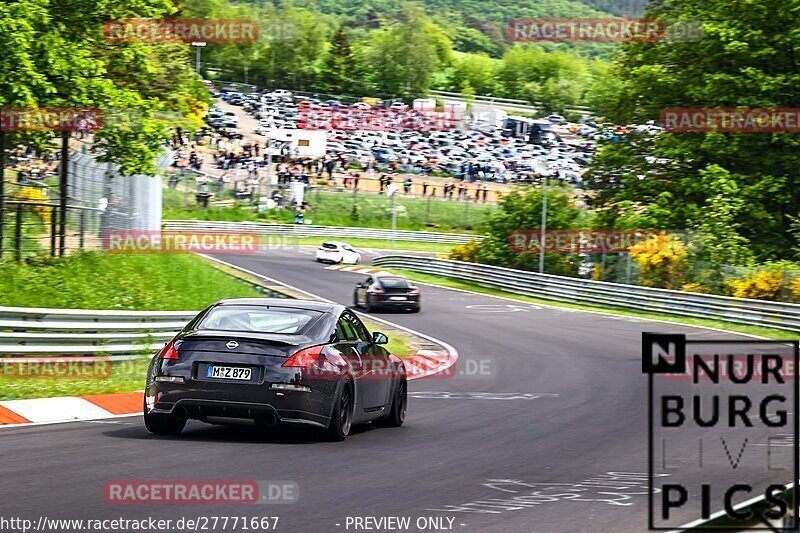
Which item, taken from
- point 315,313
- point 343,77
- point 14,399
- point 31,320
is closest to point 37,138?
point 31,320

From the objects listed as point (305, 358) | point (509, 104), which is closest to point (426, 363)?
point (305, 358)

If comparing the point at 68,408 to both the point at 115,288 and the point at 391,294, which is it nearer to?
the point at 115,288

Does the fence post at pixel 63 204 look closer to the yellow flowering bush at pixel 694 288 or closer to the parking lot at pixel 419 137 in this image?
the yellow flowering bush at pixel 694 288

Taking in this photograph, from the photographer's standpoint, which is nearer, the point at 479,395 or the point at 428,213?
the point at 479,395

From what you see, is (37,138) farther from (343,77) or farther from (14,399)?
(343,77)

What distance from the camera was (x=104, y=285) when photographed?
25.9m

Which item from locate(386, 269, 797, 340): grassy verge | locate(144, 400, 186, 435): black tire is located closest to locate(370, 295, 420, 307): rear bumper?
locate(386, 269, 797, 340): grassy verge

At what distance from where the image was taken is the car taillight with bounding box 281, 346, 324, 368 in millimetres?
10555

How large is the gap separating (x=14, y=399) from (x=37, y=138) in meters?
12.5

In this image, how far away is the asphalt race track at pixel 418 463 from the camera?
24.7ft

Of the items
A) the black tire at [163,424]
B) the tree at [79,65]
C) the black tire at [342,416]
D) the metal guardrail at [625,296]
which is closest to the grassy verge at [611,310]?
the metal guardrail at [625,296]

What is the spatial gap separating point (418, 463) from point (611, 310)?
32980 millimetres

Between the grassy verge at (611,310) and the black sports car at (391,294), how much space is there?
7.35 m

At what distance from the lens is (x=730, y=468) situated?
10547 millimetres
